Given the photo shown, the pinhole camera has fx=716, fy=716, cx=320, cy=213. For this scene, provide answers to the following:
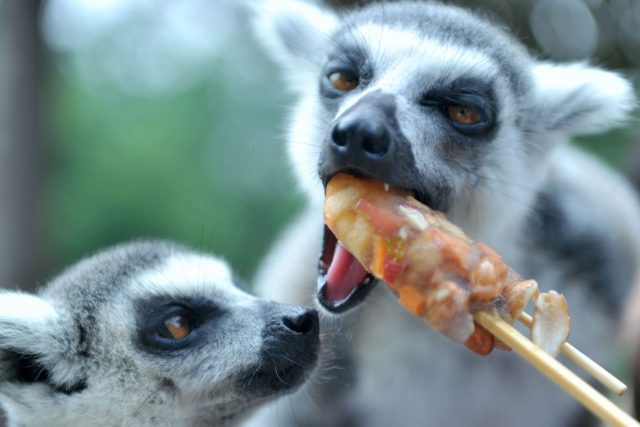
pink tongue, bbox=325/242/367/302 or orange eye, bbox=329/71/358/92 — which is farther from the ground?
orange eye, bbox=329/71/358/92

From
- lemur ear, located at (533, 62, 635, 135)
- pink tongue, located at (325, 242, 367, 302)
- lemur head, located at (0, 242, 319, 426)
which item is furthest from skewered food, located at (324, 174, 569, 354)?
lemur ear, located at (533, 62, 635, 135)

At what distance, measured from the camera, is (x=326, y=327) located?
2926 mm

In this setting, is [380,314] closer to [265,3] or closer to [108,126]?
[265,3]

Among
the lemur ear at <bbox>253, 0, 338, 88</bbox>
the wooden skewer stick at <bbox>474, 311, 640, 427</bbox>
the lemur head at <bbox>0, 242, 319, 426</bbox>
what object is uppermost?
the wooden skewer stick at <bbox>474, 311, 640, 427</bbox>

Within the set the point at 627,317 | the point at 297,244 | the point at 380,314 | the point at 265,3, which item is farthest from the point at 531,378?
the point at 265,3

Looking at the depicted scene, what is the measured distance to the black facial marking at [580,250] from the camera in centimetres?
307

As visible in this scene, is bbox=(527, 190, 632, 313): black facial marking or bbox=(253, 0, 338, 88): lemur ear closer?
bbox=(527, 190, 632, 313): black facial marking

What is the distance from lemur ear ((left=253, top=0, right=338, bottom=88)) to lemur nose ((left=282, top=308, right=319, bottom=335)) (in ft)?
4.22

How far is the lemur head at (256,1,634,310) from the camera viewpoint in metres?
2.26

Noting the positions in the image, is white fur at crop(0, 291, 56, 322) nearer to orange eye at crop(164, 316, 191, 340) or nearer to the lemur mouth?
orange eye at crop(164, 316, 191, 340)

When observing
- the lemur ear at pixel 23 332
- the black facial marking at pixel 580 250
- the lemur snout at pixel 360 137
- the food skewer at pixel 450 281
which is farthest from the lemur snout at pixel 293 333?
the black facial marking at pixel 580 250

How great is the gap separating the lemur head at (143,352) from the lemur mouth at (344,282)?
0.29 feet

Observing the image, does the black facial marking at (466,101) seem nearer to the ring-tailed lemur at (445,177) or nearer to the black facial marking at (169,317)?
the ring-tailed lemur at (445,177)

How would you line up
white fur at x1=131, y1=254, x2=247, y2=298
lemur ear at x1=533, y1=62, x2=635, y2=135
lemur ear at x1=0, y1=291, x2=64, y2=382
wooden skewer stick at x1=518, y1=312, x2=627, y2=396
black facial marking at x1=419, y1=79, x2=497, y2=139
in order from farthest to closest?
1. lemur ear at x1=533, y1=62, x2=635, y2=135
2. black facial marking at x1=419, y1=79, x2=497, y2=139
3. white fur at x1=131, y1=254, x2=247, y2=298
4. lemur ear at x1=0, y1=291, x2=64, y2=382
5. wooden skewer stick at x1=518, y1=312, x2=627, y2=396
